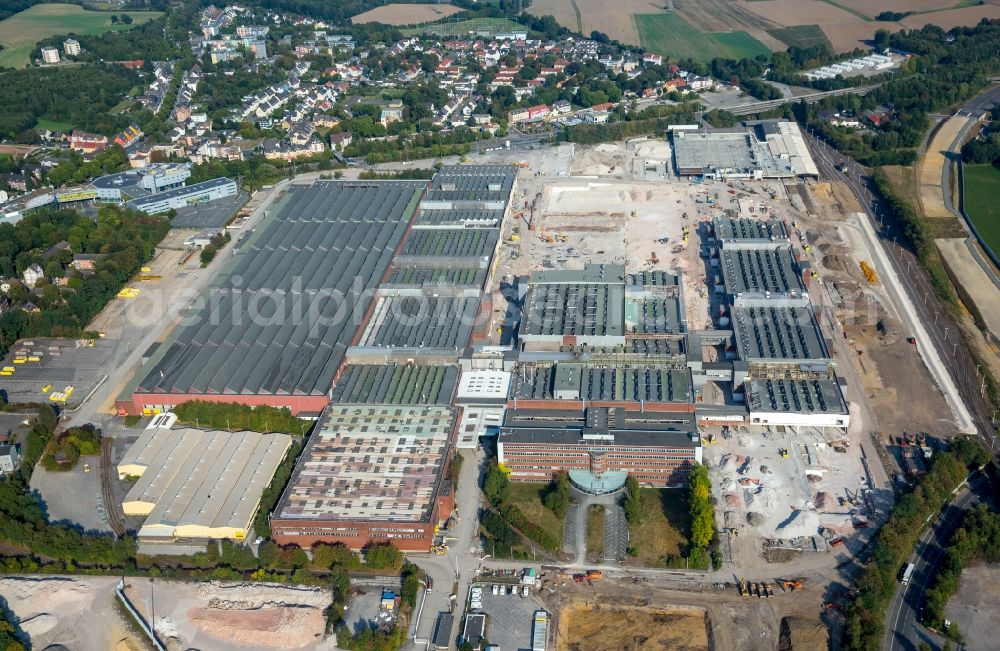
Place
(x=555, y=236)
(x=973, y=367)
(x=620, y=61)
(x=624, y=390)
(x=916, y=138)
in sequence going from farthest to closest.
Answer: (x=620, y=61)
(x=916, y=138)
(x=555, y=236)
(x=973, y=367)
(x=624, y=390)

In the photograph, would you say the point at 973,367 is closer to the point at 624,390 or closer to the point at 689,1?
the point at 624,390

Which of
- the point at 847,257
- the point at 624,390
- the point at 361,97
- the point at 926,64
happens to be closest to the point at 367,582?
the point at 624,390

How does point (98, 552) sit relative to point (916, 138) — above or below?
below

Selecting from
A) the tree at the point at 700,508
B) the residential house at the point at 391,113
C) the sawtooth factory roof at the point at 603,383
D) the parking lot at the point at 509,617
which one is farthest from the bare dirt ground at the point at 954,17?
the parking lot at the point at 509,617

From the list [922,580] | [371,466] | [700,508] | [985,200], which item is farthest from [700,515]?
[985,200]

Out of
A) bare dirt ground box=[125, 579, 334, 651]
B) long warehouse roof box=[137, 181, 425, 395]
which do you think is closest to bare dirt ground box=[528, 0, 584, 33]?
long warehouse roof box=[137, 181, 425, 395]

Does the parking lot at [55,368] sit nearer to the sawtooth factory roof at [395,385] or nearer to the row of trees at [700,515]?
the sawtooth factory roof at [395,385]

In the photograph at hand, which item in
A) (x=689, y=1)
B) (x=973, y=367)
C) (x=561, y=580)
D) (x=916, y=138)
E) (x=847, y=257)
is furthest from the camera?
(x=689, y=1)
